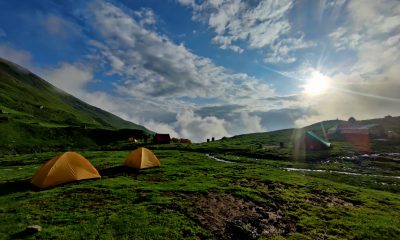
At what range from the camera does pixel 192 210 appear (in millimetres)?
22938

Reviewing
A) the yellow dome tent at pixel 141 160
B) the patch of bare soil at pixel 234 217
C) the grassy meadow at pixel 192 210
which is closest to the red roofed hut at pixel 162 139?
the yellow dome tent at pixel 141 160

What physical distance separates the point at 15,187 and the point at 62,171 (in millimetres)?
4986

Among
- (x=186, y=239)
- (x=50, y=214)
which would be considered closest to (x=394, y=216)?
(x=186, y=239)

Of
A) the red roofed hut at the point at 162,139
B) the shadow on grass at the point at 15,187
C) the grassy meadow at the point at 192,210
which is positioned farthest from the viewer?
the red roofed hut at the point at 162,139

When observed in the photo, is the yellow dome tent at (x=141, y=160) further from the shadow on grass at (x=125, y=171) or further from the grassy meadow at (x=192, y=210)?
the grassy meadow at (x=192, y=210)

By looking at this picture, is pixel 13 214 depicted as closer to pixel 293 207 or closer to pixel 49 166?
pixel 49 166

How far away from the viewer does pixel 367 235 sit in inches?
840

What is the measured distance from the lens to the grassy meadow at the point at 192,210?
1873cm

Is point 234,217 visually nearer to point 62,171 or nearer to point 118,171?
point 62,171

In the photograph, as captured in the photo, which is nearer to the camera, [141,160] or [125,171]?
[125,171]

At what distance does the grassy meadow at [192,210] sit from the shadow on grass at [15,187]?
9 centimetres

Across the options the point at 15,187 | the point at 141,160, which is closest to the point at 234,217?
the point at 141,160

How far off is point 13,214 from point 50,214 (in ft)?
8.70

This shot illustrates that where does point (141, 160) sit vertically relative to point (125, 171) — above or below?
above
